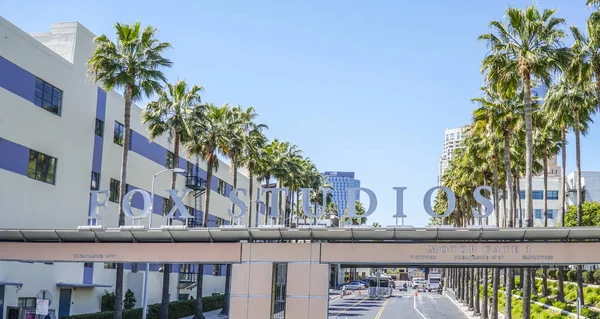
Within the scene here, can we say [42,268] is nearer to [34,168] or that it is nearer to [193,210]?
[34,168]

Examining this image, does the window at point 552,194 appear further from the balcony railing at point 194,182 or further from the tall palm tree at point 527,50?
the tall palm tree at point 527,50

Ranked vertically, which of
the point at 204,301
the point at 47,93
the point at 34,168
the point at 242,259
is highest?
the point at 47,93

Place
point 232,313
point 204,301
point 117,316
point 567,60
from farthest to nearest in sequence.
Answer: point 204,301, point 117,316, point 567,60, point 232,313

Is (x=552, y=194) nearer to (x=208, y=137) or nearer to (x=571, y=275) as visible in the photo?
(x=571, y=275)

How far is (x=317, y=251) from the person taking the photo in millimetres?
29609

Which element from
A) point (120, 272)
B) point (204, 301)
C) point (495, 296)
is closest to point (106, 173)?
point (120, 272)

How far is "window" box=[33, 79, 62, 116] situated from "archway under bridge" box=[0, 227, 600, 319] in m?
10.9

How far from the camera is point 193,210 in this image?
Result: 6812 cm

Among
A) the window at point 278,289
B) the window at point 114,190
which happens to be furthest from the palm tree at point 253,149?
the window at point 278,289

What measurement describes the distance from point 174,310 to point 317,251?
2787 cm

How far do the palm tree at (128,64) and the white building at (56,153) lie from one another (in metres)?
3.70

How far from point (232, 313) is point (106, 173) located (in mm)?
21779

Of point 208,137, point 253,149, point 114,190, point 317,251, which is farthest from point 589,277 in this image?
point 114,190

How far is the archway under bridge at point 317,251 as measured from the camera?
2845cm
